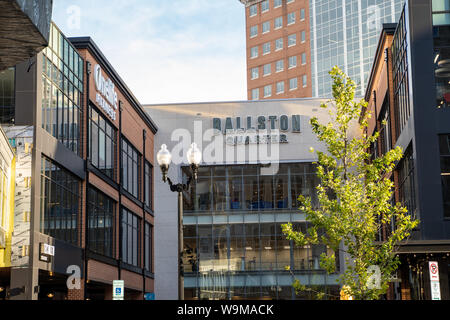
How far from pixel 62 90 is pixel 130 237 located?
55.5 ft

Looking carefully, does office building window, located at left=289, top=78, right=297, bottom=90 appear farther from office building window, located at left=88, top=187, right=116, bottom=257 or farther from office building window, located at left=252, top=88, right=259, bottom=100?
office building window, located at left=88, top=187, right=116, bottom=257

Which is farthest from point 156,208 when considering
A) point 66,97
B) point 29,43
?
point 29,43

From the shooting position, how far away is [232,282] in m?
57.9

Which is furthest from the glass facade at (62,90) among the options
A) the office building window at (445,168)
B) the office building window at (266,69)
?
the office building window at (266,69)

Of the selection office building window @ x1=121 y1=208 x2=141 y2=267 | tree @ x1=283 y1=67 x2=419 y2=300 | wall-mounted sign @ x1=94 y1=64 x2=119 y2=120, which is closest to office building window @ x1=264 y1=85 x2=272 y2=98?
office building window @ x1=121 y1=208 x2=141 y2=267

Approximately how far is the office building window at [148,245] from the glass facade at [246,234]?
291cm

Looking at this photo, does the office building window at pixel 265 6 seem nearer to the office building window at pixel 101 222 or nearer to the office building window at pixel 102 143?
the office building window at pixel 102 143

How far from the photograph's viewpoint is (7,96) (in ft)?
108

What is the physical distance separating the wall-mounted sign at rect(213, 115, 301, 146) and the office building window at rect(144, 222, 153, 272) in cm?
984

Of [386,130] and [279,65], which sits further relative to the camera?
[279,65]

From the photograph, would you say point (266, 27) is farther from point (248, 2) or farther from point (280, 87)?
point (280, 87)

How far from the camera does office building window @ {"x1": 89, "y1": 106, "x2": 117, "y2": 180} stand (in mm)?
41281

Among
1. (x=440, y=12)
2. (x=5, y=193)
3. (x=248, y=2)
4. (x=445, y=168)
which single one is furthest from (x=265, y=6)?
(x=5, y=193)

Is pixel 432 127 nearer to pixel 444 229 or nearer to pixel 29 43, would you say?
pixel 444 229
